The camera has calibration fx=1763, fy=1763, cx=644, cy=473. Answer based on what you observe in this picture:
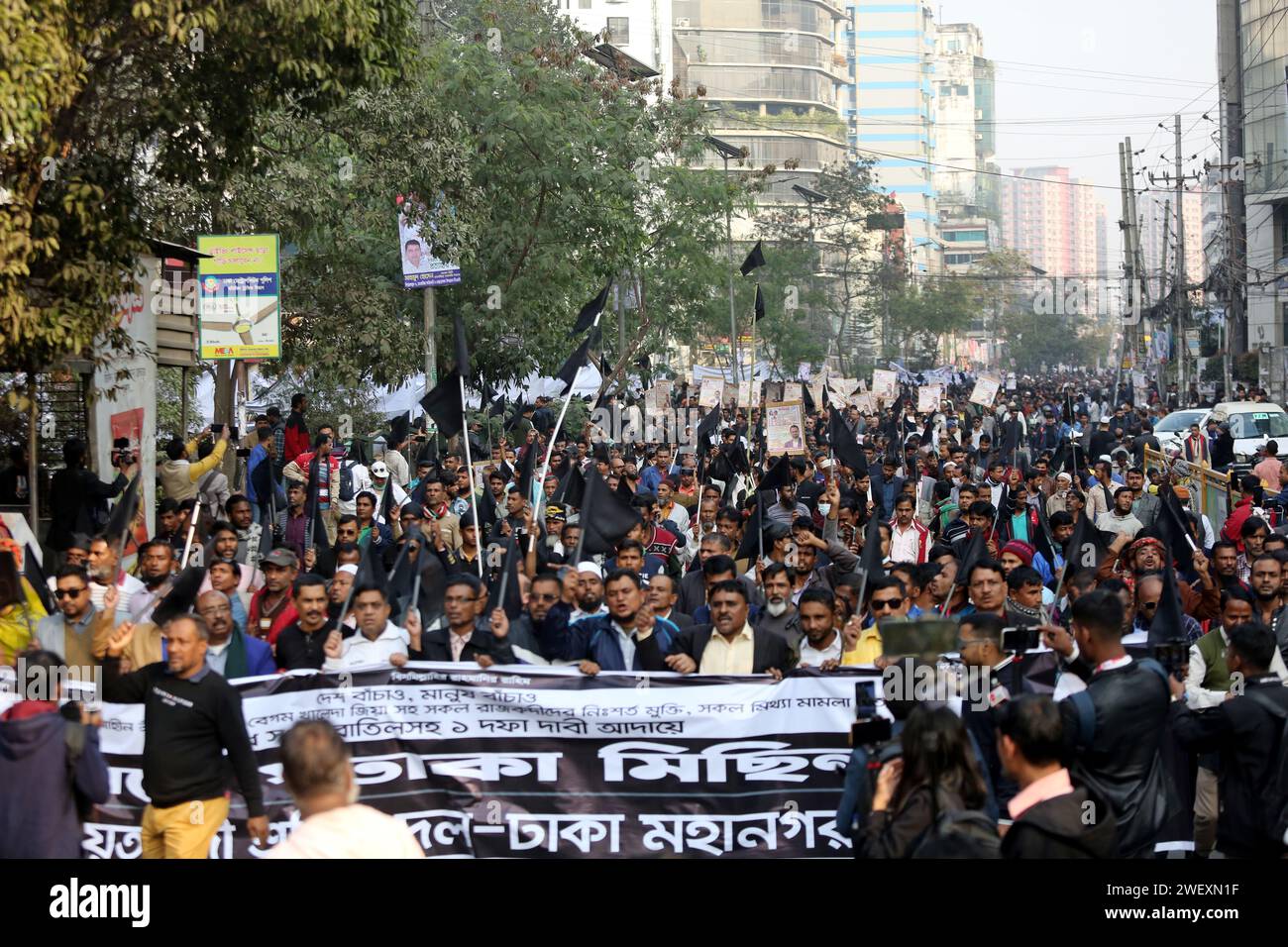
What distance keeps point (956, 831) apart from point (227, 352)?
1418cm

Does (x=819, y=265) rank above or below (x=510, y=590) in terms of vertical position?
above

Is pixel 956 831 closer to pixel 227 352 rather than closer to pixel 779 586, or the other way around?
pixel 779 586

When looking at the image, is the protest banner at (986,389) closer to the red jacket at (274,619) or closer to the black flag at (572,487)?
the black flag at (572,487)

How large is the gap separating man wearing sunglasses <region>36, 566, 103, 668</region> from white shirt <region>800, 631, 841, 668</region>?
3.42m

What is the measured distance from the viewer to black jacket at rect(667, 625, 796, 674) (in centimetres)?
845

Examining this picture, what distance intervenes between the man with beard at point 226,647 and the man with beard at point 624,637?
5.00 ft

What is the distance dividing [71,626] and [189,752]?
1.90 metres

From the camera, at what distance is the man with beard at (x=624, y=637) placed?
867 centimetres

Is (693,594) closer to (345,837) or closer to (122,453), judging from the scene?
(345,837)

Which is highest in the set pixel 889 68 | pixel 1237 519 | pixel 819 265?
pixel 889 68

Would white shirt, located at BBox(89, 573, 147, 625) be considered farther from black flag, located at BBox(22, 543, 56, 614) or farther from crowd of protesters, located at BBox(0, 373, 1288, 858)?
black flag, located at BBox(22, 543, 56, 614)

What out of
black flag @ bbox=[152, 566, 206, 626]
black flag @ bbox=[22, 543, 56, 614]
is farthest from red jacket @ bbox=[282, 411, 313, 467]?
black flag @ bbox=[152, 566, 206, 626]

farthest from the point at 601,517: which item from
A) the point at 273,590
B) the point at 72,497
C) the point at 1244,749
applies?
the point at 72,497

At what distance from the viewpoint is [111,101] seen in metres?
14.2
